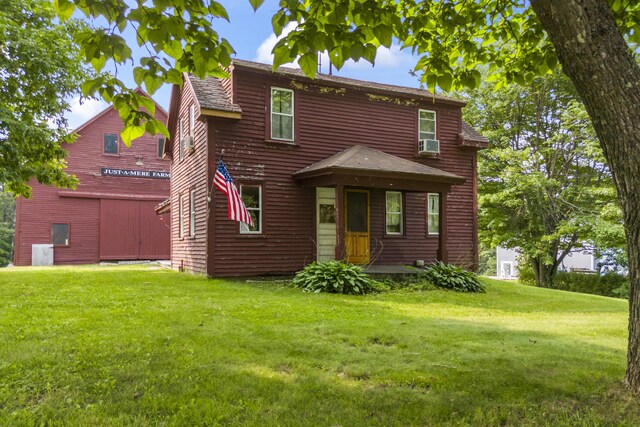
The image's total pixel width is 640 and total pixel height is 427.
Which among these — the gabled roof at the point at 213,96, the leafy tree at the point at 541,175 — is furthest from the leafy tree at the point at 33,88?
the leafy tree at the point at 541,175

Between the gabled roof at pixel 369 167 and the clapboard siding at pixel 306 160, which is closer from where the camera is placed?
the gabled roof at pixel 369 167

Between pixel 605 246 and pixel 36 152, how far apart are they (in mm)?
21724

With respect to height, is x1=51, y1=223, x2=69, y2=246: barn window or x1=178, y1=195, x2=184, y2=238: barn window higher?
x1=178, y1=195, x2=184, y2=238: barn window

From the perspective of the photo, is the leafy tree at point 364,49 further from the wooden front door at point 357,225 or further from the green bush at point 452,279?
the wooden front door at point 357,225

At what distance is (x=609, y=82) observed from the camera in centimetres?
333

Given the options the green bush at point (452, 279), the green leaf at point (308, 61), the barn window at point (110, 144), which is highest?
the barn window at point (110, 144)

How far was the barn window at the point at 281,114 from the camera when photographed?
1414 centimetres

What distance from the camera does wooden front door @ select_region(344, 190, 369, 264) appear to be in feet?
48.4

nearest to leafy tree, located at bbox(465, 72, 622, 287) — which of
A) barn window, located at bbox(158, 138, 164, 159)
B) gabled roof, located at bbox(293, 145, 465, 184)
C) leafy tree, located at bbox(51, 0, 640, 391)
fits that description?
gabled roof, located at bbox(293, 145, 465, 184)

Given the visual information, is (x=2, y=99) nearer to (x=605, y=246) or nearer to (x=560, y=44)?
(x=560, y=44)

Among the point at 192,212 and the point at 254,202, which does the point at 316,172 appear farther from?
the point at 192,212

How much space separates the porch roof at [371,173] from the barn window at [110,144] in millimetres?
15272

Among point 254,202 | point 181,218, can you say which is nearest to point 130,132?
point 254,202

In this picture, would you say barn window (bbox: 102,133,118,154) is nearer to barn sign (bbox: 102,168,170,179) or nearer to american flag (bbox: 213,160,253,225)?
barn sign (bbox: 102,168,170,179)
